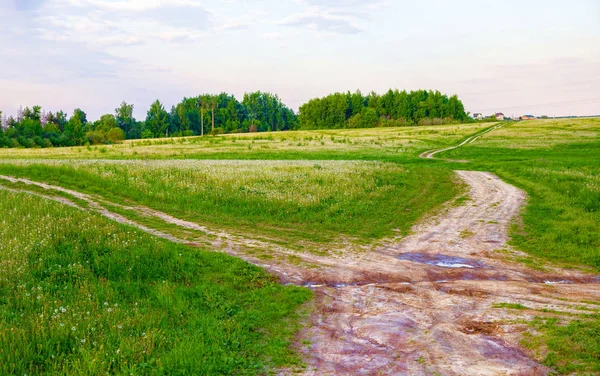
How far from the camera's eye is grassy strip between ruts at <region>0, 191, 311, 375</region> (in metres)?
6.48

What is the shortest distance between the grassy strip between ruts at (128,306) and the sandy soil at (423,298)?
31.5 inches

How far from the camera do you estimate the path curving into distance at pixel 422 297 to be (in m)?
6.76

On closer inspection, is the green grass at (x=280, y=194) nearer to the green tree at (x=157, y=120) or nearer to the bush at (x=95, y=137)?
the bush at (x=95, y=137)

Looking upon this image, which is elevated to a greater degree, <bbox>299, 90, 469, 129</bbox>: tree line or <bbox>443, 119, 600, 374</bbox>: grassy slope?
<bbox>299, 90, 469, 129</bbox>: tree line

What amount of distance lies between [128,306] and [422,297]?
5929mm

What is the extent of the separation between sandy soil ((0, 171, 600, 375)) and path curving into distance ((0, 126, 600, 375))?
2 cm

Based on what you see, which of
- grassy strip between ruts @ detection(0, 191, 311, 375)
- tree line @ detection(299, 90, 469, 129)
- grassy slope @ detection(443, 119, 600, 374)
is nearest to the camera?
grassy strip between ruts @ detection(0, 191, 311, 375)

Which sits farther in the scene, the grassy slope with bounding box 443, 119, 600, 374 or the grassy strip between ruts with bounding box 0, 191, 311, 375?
the grassy slope with bounding box 443, 119, 600, 374

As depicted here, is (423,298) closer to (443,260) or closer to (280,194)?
(443,260)

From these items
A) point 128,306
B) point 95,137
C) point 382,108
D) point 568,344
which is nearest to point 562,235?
point 568,344

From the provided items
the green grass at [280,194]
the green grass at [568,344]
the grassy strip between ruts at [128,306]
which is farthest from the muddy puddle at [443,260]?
the grassy strip between ruts at [128,306]

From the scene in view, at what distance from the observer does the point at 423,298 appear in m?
9.46

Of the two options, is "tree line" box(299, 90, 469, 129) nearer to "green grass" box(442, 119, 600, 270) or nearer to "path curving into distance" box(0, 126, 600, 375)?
"green grass" box(442, 119, 600, 270)

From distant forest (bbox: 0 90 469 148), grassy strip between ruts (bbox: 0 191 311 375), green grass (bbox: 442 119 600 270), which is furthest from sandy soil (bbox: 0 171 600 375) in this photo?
distant forest (bbox: 0 90 469 148)
